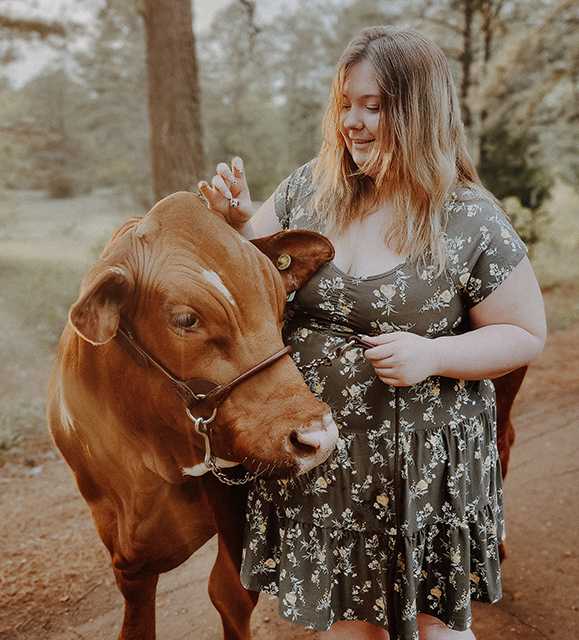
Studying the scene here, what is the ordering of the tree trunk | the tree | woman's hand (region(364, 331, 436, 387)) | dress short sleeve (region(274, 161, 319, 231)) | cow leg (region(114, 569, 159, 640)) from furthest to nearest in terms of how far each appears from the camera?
the tree < the tree trunk < cow leg (region(114, 569, 159, 640)) < dress short sleeve (region(274, 161, 319, 231)) < woman's hand (region(364, 331, 436, 387))

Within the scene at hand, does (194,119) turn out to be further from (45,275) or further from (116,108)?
(116,108)

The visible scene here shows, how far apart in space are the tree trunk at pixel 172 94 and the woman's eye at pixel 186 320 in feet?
14.7

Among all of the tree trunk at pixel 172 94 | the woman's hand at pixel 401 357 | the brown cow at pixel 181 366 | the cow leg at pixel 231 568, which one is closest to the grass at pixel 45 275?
the tree trunk at pixel 172 94

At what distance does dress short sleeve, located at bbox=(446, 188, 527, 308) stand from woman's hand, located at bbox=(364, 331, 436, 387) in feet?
0.82

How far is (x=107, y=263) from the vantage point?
1521 mm

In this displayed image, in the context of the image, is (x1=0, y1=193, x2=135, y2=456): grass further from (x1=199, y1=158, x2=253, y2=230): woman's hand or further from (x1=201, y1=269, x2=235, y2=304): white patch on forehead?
(x1=201, y1=269, x2=235, y2=304): white patch on forehead

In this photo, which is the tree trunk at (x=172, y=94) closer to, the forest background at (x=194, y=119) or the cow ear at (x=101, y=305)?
the forest background at (x=194, y=119)

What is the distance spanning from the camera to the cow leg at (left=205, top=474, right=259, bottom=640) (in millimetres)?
2033

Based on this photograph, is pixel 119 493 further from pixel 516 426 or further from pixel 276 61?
pixel 276 61

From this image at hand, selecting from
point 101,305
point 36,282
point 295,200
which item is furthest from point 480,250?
point 36,282

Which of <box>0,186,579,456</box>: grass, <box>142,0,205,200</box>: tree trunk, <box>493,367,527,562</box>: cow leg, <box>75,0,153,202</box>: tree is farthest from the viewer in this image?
<box>75,0,153,202</box>: tree

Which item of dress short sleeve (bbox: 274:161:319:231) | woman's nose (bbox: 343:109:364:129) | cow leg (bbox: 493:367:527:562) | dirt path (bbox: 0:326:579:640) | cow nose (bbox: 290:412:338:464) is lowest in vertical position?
dirt path (bbox: 0:326:579:640)

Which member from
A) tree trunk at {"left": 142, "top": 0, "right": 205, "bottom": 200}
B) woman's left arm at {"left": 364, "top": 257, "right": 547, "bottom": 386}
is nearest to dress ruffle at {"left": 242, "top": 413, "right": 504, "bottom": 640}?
woman's left arm at {"left": 364, "top": 257, "right": 547, "bottom": 386}

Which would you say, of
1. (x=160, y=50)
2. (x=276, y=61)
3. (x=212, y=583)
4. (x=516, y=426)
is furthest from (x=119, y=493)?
(x=276, y=61)
